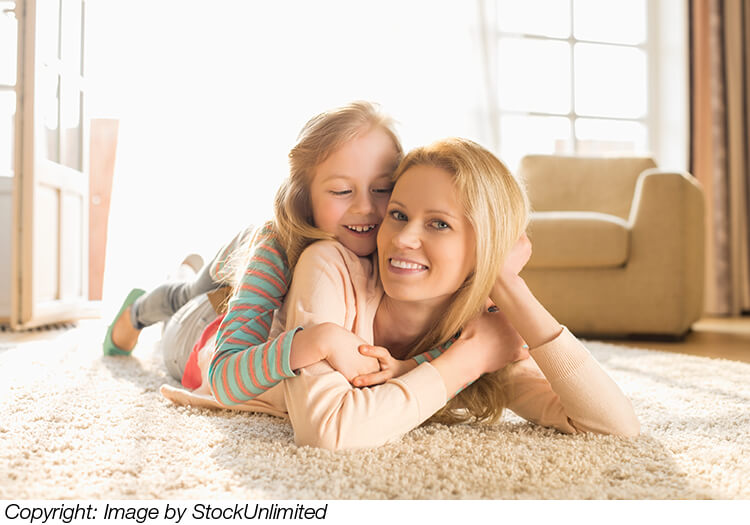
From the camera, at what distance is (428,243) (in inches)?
39.3

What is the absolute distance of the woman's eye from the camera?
41.3 inches

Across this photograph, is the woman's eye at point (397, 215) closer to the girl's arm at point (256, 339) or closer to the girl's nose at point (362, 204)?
the girl's nose at point (362, 204)

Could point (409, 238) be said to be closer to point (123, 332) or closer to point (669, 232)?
point (123, 332)

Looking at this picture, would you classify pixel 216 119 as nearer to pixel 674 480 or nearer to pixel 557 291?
pixel 557 291

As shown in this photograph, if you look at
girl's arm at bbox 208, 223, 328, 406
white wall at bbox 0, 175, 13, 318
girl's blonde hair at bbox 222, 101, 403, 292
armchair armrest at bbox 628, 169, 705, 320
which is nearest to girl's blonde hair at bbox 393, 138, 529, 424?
girl's blonde hair at bbox 222, 101, 403, 292

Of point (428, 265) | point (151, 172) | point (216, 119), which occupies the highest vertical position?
point (216, 119)

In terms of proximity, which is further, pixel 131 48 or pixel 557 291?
pixel 131 48

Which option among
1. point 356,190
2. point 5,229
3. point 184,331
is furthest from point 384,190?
point 5,229

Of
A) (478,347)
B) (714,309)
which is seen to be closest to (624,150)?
(714,309)

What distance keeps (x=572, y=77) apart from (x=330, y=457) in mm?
3936

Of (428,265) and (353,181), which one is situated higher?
(353,181)

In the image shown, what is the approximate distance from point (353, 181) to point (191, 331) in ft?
2.06

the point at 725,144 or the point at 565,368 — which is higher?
the point at 725,144

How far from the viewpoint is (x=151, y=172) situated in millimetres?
3408
